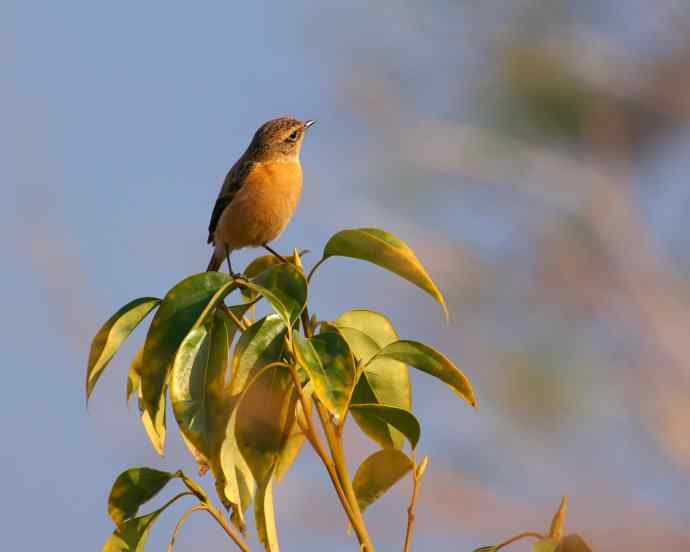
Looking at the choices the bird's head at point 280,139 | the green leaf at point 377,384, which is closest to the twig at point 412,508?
the green leaf at point 377,384

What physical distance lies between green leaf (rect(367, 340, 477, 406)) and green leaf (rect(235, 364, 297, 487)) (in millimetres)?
223

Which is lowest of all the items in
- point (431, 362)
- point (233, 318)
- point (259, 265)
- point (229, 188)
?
point (431, 362)

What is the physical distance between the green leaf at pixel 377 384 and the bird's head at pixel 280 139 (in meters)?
2.65

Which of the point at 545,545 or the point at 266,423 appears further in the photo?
the point at 266,423

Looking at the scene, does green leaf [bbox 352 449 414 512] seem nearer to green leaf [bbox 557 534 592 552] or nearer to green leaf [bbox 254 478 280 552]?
green leaf [bbox 254 478 280 552]

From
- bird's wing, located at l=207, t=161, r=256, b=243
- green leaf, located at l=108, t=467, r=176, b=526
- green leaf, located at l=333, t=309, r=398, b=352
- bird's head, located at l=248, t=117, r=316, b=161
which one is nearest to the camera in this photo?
green leaf, located at l=108, t=467, r=176, b=526

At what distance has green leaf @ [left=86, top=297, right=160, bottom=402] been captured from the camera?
7.04ft

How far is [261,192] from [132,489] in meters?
2.58

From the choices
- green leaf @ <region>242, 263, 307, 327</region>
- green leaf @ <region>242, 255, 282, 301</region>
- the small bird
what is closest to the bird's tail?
the small bird

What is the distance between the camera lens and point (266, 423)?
205cm

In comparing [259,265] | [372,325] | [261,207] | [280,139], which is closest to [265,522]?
[372,325]

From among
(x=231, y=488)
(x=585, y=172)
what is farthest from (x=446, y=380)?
(x=585, y=172)

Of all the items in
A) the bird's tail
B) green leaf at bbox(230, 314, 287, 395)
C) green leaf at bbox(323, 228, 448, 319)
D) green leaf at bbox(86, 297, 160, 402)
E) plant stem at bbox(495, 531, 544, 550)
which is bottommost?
plant stem at bbox(495, 531, 544, 550)

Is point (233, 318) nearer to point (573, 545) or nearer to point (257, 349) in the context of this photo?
point (257, 349)
